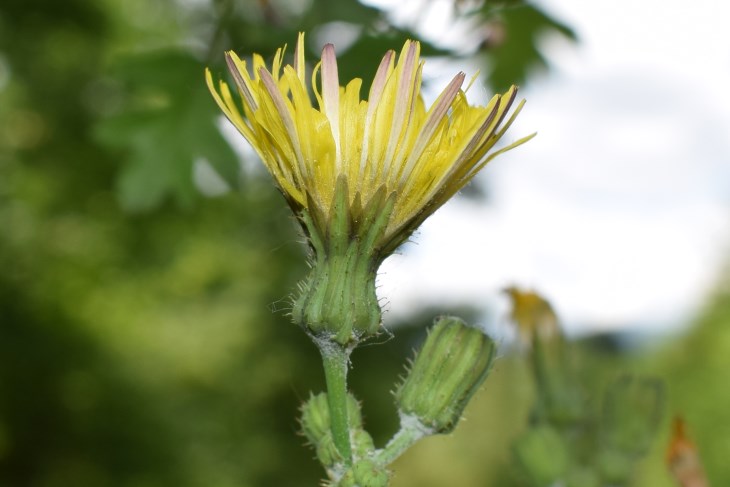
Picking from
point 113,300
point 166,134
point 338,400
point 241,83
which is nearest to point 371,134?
point 241,83

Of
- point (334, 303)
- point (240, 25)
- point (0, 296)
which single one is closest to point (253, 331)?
point (0, 296)

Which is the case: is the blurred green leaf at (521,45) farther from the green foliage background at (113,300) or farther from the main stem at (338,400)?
the green foliage background at (113,300)

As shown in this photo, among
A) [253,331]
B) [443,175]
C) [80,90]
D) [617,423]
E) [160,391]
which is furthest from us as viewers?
[253,331]

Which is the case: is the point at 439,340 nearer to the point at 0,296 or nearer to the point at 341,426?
the point at 341,426

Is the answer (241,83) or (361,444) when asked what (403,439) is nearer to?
(361,444)

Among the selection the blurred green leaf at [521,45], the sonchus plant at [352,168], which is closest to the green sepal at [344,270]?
the sonchus plant at [352,168]

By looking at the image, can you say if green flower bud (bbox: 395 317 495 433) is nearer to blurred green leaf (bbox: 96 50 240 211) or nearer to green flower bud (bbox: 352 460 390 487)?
green flower bud (bbox: 352 460 390 487)
